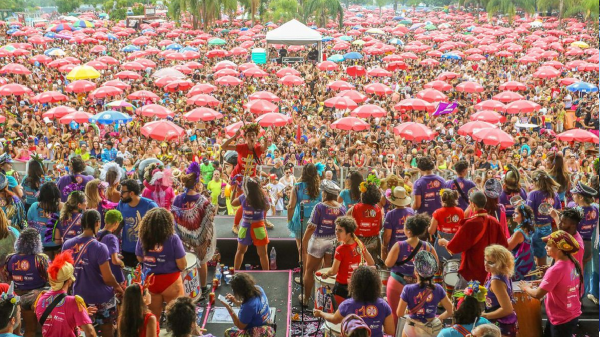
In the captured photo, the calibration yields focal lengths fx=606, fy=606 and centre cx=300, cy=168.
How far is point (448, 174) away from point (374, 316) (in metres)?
5.97

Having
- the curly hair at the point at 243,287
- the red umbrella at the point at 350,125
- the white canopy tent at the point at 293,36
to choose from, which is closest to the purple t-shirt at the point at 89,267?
the curly hair at the point at 243,287

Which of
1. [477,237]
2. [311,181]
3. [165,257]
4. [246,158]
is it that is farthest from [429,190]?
[165,257]

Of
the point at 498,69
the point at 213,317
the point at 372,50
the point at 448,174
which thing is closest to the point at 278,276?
the point at 213,317

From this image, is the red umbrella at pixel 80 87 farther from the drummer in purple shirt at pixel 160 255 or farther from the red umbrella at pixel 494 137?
the drummer in purple shirt at pixel 160 255

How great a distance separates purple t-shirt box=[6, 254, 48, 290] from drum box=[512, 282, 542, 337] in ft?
13.5

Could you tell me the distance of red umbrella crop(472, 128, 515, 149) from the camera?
1186 centimetres

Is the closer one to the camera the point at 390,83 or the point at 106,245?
the point at 106,245

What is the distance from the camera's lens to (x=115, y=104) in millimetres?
15055

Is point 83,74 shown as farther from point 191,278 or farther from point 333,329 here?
point 333,329

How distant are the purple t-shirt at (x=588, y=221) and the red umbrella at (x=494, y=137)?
5738 mm

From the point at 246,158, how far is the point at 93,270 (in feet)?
10.6

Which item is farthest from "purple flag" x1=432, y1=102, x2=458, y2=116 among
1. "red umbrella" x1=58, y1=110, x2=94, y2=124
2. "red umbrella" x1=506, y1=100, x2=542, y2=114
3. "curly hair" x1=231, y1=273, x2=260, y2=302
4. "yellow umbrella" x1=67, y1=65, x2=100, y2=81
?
"curly hair" x1=231, y1=273, x2=260, y2=302

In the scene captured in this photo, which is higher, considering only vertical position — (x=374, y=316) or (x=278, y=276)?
(x=374, y=316)

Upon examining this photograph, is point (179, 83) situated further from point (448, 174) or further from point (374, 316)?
point (374, 316)
